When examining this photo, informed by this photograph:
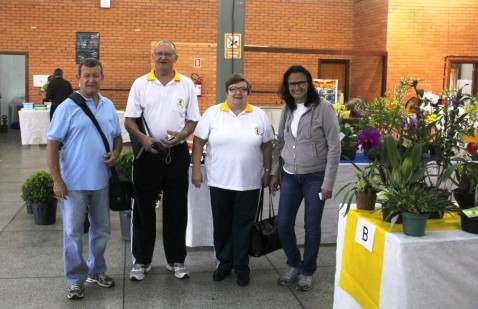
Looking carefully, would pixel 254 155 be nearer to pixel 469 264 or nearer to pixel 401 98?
pixel 401 98

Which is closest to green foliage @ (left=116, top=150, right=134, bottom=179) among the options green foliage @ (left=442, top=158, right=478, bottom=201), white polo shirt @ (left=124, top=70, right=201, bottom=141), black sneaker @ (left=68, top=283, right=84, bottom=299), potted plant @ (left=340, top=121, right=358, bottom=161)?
white polo shirt @ (left=124, top=70, right=201, bottom=141)

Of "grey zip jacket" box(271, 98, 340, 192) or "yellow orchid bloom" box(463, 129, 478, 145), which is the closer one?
"yellow orchid bloom" box(463, 129, 478, 145)

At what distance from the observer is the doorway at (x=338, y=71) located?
13264 millimetres

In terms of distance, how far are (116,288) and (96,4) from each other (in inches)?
403

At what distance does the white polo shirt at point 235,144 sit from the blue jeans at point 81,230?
79 cm

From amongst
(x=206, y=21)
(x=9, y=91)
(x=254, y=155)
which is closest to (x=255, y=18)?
(x=206, y=21)

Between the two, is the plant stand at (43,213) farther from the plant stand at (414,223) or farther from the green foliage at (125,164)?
the plant stand at (414,223)

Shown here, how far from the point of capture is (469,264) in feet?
7.69

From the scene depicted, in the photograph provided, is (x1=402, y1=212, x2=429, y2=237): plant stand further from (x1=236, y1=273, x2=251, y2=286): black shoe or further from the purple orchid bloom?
(x1=236, y1=273, x2=251, y2=286): black shoe

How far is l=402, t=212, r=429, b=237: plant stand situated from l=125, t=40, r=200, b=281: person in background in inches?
67.8

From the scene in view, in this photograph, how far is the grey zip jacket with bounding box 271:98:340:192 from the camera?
337 centimetres

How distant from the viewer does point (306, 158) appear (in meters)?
3.44

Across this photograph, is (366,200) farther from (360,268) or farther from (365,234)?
(360,268)

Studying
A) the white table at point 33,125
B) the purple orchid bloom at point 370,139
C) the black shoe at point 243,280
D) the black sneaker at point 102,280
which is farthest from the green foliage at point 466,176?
the white table at point 33,125
